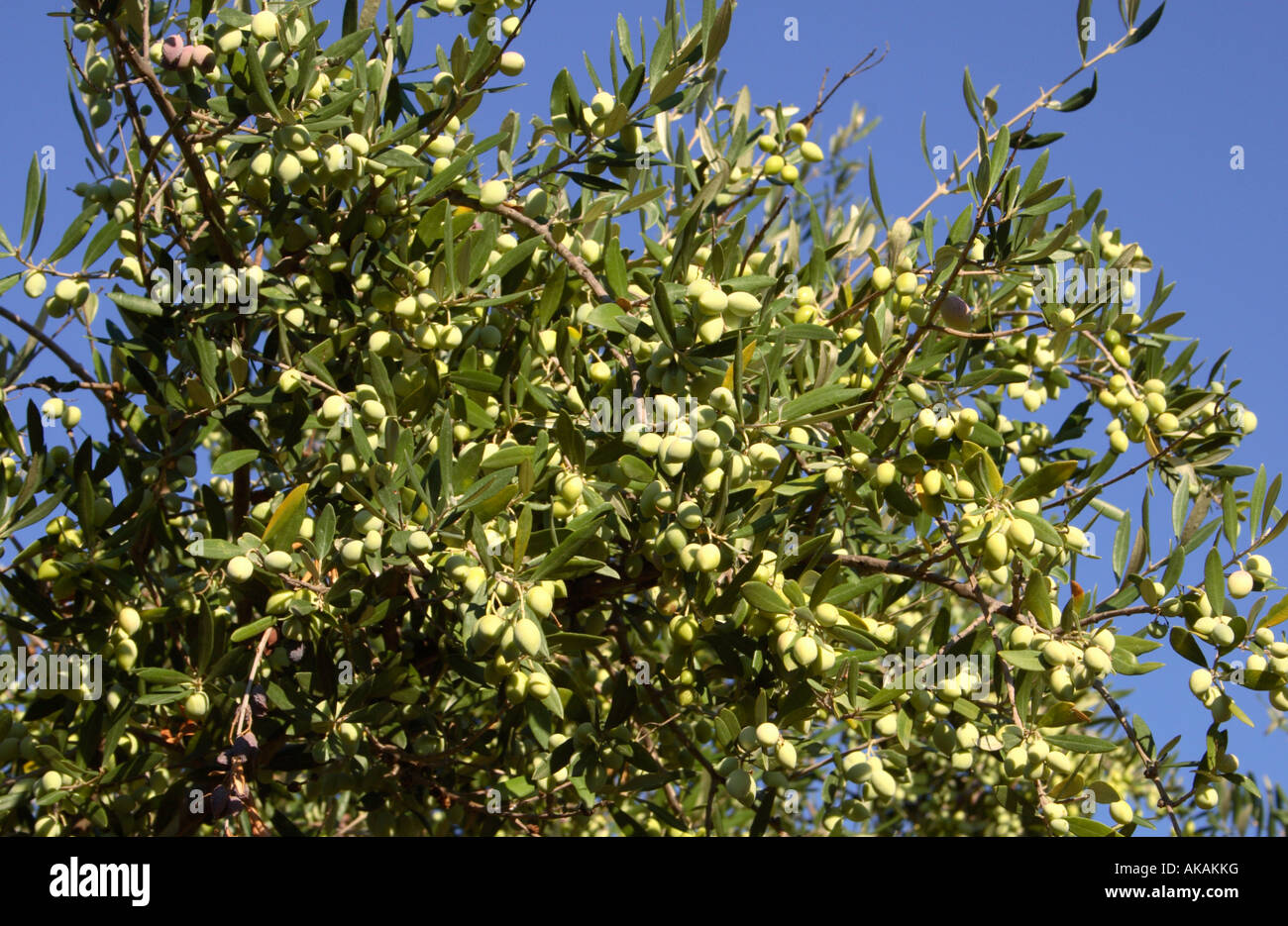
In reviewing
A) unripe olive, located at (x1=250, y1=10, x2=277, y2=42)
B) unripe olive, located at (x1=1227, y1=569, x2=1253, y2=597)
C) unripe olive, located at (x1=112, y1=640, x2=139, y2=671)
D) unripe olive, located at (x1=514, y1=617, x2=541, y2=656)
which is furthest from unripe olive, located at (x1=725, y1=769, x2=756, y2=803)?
unripe olive, located at (x1=250, y1=10, x2=277, y2=42)

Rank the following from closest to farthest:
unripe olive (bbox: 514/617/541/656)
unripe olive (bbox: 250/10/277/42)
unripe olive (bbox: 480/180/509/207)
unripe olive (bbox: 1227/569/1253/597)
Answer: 1. unripe olive (bbox: 514/617/541/656)
2. unripe olive (bbox: 1227/569/1253/597)
3. unripe olive (bbox: 250/10/277/42)
4. unripe olive (bbox: 480/180/509/207)

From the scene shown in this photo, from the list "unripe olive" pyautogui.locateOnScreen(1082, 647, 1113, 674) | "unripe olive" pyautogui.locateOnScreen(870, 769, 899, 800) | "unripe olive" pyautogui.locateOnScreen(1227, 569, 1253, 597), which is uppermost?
"unripe olive" pyautogui.locateOnScreen(1227, 569, 1253, 597)

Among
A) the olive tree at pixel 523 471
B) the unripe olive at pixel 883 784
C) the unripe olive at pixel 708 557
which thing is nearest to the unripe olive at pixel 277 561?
the olive tree at pixel 523 471

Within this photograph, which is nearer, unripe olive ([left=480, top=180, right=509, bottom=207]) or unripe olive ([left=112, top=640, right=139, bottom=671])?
unripe olive ([left=112, top=640, right=139, bottom=671])

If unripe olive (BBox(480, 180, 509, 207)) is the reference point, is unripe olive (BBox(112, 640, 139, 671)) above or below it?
below

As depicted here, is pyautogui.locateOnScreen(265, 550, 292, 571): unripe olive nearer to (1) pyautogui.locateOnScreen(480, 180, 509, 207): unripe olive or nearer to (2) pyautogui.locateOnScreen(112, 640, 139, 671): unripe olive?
(2) pyautogui.locateOnScreen(112, 640, 139, 671): unripe olive

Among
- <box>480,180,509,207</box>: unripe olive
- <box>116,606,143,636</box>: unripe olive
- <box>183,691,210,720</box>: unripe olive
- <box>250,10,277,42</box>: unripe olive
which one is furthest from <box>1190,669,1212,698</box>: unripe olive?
<box>250,10,277,42</box>: unripe olive

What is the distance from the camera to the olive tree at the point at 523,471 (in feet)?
6.28

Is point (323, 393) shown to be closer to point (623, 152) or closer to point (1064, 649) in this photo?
point (623, 152)

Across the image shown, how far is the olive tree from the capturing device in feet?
6.28

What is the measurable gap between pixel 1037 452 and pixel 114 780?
235cm

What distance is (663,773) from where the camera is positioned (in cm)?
227

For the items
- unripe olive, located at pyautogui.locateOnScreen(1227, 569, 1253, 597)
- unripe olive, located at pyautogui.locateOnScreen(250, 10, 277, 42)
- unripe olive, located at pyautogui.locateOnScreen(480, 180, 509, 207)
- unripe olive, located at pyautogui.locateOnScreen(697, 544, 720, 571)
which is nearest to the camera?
unripe olive, located at pyautogui.locateOnScreen(697, 544, 720, 571)
